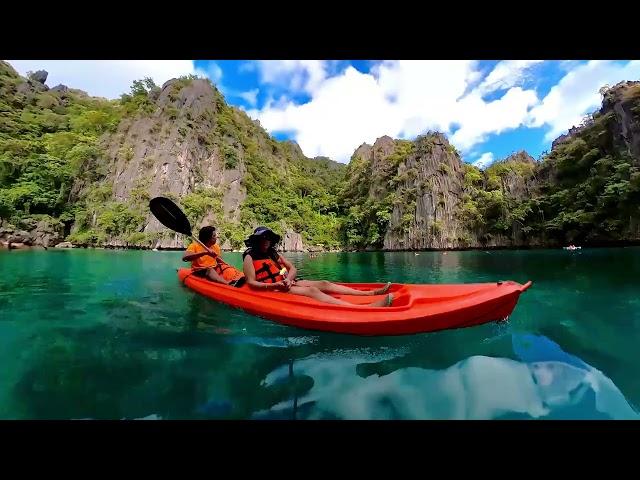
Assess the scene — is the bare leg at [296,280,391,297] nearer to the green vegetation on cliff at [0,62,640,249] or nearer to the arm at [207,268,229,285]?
the arm at [207,268,229,285]

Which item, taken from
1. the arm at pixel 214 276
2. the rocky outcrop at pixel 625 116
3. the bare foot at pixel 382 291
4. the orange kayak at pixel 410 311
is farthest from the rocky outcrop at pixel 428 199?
the orange kayak at pixel 410 311

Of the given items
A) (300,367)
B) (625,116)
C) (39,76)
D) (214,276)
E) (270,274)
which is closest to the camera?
(300,367)

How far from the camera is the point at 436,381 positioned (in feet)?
11.4

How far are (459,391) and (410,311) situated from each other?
3.64 feet

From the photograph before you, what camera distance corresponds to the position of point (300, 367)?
12.7 feet

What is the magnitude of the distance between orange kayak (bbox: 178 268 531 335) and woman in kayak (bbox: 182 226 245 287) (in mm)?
2237

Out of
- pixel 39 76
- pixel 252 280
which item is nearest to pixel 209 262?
pixel 252 280

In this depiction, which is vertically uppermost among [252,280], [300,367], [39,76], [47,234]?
[39,76]

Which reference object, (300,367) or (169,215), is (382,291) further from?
(169,215)

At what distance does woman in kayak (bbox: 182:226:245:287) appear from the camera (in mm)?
7011

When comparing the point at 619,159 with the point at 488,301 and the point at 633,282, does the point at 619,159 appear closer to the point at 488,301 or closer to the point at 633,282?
the point at 633,282

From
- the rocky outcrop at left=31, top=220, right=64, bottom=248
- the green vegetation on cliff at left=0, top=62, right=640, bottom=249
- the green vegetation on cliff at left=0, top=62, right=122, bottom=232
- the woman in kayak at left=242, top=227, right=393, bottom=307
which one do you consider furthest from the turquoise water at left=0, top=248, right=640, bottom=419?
the green vegetation on cliff at left=0, top=62, right=122, bottom=232

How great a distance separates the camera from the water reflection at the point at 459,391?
2.94 meters
